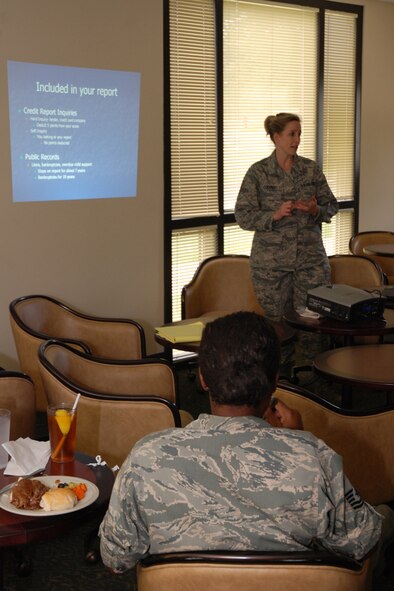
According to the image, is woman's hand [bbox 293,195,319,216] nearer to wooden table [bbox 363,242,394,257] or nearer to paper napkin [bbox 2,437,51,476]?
Result: wooden table [bbox 363,242,394,257]

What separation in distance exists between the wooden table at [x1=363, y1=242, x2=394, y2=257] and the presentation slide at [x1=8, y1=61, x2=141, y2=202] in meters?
1.93

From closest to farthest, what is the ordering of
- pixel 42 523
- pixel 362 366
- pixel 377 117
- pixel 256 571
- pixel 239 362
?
pixel 256 571 → pixel 239 362 → pixel 42 523 → pixel 362 366 → pixel 377 117

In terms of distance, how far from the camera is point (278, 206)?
515 centimetres

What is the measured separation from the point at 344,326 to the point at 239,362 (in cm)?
258

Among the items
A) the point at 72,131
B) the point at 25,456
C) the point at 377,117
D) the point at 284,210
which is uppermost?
the point at 377,117

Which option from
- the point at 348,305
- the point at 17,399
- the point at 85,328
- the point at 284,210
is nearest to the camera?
the point at 17,399

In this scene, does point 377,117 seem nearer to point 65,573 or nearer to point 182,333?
point 182,333

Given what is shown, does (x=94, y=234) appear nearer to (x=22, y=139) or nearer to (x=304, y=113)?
(x=22, y=139)

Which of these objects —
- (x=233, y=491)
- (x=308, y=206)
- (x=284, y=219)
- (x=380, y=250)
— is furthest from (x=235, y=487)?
(x=380, y=250)

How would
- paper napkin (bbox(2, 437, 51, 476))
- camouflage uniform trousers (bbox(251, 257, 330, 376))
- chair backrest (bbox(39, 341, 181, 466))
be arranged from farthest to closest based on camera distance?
camouflage uniform trousers (bbox(251, 257, 330, 376)) < chair backrest (bbox(39, 341, 181, 466)) < paper napkin (bbox(2, 437, 51, 476))

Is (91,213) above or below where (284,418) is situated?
above

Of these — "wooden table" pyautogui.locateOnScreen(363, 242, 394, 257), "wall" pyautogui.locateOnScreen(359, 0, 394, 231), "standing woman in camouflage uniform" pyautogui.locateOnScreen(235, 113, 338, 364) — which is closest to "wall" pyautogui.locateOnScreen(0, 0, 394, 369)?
"standing woman in camouflage uniform" pyautogui.locateOnScreen(235, 113, 338, 364)

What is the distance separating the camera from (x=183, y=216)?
623 cm

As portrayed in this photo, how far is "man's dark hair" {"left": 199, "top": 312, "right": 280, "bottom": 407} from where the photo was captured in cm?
179
